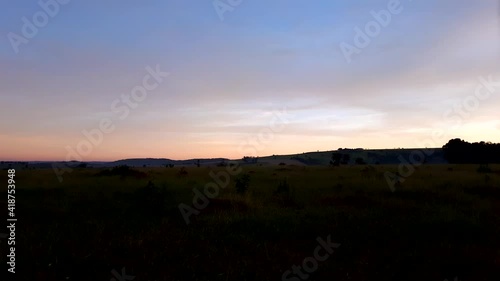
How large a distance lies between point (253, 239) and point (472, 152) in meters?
72.4

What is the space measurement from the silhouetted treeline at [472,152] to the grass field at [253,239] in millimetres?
61495

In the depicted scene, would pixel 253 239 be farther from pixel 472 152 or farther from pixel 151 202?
pixel 472 152

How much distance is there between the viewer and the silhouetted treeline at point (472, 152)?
67062mm

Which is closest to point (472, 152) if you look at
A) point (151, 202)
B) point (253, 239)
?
point (151, 202)

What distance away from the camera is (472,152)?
227 feet

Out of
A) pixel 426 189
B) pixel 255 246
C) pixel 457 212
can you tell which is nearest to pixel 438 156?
pixel 426 189

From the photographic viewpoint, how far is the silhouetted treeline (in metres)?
67.1

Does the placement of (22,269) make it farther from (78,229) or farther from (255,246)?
(255,246)

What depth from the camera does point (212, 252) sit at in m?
7.42

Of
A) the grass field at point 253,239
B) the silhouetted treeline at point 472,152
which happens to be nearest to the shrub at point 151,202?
the grass field at point 253,239

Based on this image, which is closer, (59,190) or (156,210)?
(156,210)

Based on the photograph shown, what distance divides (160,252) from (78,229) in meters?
2.80

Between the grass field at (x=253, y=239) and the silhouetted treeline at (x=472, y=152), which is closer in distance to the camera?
the grass field at (x=253, y=239)

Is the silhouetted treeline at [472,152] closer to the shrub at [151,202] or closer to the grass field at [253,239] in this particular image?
the grass field at [253,239]
